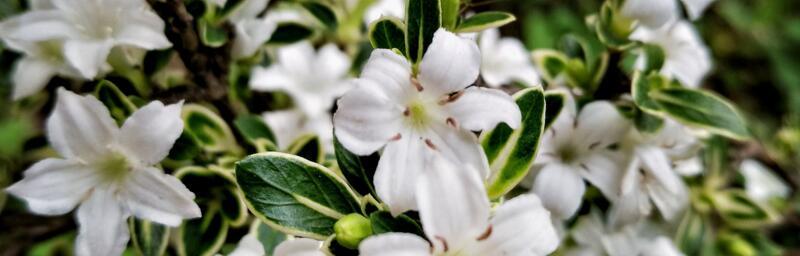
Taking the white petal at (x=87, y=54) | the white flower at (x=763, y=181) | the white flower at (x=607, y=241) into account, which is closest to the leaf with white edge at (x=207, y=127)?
the white petal at (x=87, y=54)

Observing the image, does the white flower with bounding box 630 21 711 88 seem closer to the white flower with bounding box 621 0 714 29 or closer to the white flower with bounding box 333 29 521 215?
the white flower with bounding box 621 0 714 29

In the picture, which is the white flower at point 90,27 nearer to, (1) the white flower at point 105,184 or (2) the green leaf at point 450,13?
(1) the white flower at point 105,184

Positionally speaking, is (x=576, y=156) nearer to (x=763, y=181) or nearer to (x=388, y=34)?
(x=388, y=34)

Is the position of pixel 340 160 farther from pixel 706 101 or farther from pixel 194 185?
pixel 706 101

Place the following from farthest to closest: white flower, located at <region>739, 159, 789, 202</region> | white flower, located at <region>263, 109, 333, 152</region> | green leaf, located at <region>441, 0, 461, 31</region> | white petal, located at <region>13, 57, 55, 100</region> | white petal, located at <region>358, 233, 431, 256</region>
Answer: white flower, located at <region>739, 159, 789, 202</region>, white flower, located at <region>263, 109, 333, 152</region>, white petal, located at <region>13, 57, 55, 100</region>, green leaf, located at <region>441, 0, 461, 31</region>, white petal, located at <region>358, 233, 431, 256</region>

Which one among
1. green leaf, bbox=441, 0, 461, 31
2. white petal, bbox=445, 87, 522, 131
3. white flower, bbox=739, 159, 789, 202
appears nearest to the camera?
white petal, bbox=445, 87, 522, 131

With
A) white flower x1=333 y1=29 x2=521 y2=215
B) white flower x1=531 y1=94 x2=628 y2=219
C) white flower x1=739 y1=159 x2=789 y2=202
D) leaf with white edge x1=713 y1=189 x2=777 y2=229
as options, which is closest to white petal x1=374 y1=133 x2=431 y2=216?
white flower x1=333 y1=29 x2=521 y2=215

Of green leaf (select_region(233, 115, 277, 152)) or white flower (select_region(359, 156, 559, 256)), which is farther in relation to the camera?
green leaf (select_region(233, 115, 277, 152))

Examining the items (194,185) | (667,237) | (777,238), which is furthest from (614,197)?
(777,238)
